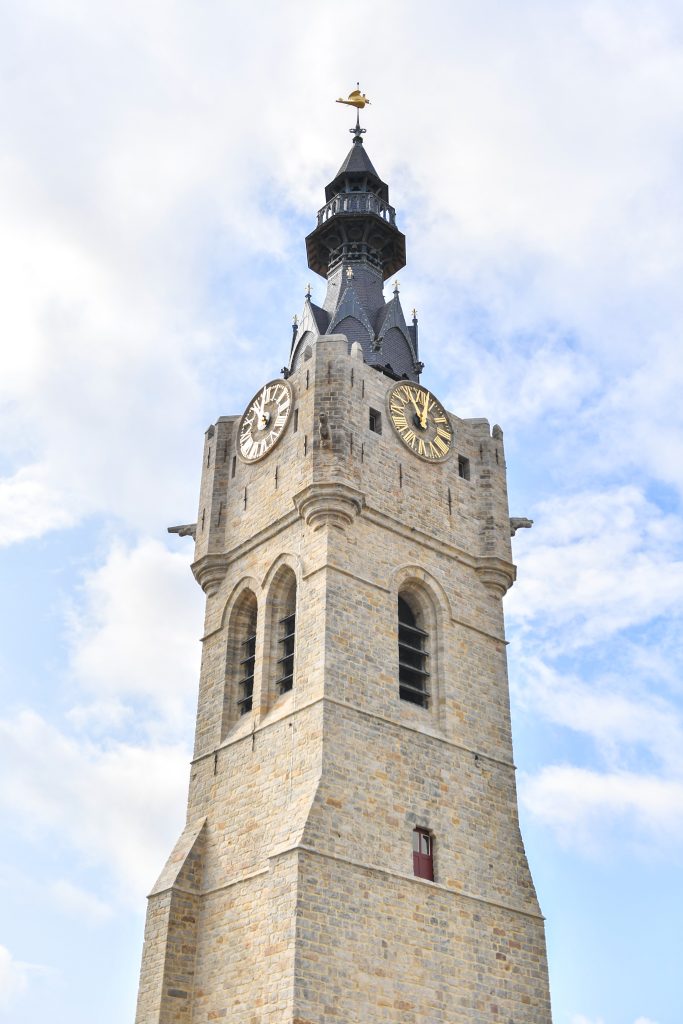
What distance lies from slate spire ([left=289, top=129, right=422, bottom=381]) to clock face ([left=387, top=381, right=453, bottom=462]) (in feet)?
6.29

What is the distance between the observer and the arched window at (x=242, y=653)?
27469 mm

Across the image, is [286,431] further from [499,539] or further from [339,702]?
[339,702]

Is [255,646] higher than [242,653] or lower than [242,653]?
lower

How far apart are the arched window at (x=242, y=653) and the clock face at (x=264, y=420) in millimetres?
3795

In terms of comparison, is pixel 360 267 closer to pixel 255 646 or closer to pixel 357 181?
pixel 357 181

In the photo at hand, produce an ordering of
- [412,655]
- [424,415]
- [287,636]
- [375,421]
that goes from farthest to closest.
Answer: [424,415] → [375,421] → [412,655] → [287,636]

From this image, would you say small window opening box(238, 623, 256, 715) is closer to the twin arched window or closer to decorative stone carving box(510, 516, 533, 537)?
the twin arched window

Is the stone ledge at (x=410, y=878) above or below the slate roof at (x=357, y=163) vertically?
below

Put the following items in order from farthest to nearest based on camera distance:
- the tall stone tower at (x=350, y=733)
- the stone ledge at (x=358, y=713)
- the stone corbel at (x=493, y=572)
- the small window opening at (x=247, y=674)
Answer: the stone corbel at (x=493, y=572) → the small window opening at (x=247, y=674) → the stone ledge at (x=358, y=713) → the tall stone tower at (x=350, y=733)

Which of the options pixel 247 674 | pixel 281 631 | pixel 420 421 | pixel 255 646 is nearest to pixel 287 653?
pixel 281 631

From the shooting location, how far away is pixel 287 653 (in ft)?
88.8

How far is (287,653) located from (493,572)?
5540 millimetres

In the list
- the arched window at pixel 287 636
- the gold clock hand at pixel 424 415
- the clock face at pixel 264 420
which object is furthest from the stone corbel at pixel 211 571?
the gold clock hand at pixel 424 415

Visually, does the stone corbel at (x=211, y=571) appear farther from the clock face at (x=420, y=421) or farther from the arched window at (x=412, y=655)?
the clock face at (x=420, y=421)
